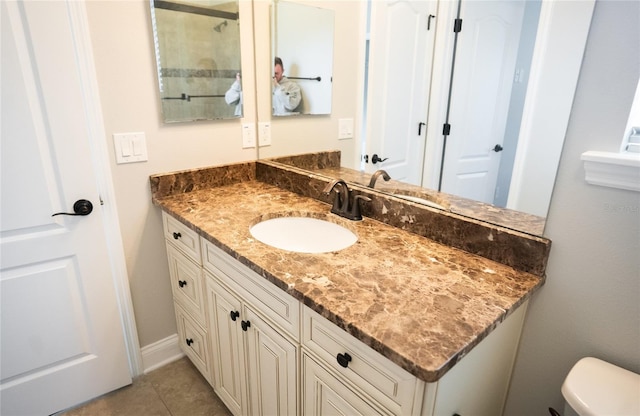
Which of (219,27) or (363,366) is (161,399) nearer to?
(363,366)

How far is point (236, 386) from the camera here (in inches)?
56.7

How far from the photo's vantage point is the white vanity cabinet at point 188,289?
1543 mm

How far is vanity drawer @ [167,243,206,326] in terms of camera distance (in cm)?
156

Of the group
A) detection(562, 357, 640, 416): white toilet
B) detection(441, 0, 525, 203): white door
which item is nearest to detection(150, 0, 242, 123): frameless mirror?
detection(441, 0, 525, 203): white door

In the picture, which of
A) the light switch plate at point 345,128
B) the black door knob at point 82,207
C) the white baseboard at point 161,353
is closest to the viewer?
the black door knob at point 82,207

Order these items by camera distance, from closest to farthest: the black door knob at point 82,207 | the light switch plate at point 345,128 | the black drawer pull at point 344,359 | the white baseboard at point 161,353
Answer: the black drawer pull at point 344,359 < the black door knob at point 82,207 < the light switch plate at point 345,128 < the white baseboard at point 161,353

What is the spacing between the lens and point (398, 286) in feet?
3.15

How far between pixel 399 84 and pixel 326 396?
46.6 inches

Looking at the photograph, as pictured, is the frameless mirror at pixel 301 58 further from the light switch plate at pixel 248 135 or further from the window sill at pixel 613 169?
the window sill at pixel 613 169

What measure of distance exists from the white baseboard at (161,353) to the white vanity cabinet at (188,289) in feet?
0.37

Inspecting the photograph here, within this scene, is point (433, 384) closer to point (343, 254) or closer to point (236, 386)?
point (343, 254)

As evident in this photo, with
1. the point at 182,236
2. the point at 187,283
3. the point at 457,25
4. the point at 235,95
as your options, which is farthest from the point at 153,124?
the point at 457,25

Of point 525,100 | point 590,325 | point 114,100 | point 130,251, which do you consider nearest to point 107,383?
point 130,251

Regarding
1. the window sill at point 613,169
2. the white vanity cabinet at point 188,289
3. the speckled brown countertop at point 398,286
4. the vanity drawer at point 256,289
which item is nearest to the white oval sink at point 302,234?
the speckled brown countertop at point 398,286
